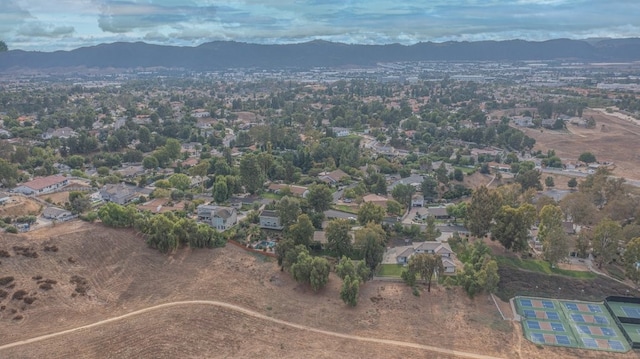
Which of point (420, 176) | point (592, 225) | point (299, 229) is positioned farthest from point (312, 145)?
point (592, 225)

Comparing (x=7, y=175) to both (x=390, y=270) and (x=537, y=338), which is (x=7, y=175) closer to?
(x=390, y=270)

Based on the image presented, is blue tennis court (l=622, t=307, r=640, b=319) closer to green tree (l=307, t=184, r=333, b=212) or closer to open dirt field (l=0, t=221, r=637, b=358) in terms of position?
open dirt field (l=0, t=221, r=637, b=358)

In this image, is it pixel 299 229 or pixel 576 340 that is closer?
pixel 576 340

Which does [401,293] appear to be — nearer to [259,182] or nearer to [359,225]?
Answer: [359,225]

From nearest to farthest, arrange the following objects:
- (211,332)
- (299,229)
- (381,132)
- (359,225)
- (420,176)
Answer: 1. (211,332)
2. (299,229)
3. (359,225)
4. (420,176)
5. (381,132)

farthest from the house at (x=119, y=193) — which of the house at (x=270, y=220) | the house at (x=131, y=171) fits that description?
the house at (x=270, y=220)

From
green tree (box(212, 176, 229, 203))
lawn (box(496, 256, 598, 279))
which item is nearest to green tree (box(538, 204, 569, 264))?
lawn (box(496, 256, 598, 279))
